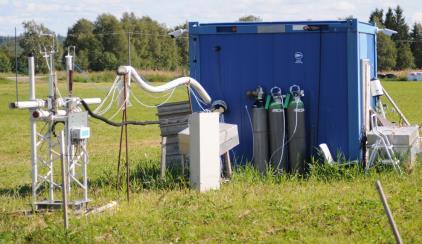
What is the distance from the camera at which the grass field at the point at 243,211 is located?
27.2ft

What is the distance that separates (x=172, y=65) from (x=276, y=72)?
6095cm

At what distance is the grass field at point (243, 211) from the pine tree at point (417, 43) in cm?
9330

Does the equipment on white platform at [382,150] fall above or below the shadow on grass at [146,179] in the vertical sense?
above

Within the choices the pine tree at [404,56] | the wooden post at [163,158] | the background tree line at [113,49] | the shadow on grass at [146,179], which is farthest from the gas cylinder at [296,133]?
the pine tree at [404,56]

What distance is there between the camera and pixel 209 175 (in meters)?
10.8

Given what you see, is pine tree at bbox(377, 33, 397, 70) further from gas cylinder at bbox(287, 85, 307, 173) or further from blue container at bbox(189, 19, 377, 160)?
gas cylinder at bbox(287, 85, 307, 173)

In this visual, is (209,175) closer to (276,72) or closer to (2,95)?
(276,72)

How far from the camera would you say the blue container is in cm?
1237

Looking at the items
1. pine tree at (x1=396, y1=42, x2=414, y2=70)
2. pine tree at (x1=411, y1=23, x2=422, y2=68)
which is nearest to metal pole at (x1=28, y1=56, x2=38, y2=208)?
pine tree at (x1=396, y1=42, x2=414, y2=70)

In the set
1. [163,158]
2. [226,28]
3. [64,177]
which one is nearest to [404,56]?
[226,28]

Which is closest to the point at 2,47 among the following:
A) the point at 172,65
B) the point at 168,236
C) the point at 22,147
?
the point at 172,65

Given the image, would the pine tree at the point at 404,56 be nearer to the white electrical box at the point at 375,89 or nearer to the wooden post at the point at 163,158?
the white electrical box at the point at 375,89

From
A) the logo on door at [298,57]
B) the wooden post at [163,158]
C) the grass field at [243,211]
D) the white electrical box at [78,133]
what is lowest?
the grass field at [243,211]

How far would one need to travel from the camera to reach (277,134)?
40.8 feet
